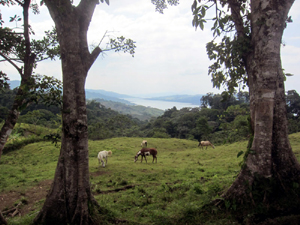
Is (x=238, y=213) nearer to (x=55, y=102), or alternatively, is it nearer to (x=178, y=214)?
(x=178, y=214)

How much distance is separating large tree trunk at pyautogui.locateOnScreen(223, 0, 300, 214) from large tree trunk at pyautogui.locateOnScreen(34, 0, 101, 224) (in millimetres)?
3088

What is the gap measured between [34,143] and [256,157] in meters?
25.2

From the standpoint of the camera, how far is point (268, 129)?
4.29 metres

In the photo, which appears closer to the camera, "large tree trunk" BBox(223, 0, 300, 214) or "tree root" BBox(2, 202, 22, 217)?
"large tree trunk" BBox(223, 0, 300, 214)

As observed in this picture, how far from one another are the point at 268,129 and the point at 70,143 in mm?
4113

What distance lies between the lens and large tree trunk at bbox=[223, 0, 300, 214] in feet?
14.0

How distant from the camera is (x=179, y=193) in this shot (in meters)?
6.49

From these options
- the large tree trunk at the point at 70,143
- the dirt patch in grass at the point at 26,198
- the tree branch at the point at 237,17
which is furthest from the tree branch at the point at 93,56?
the dirt patch in grass at the point at 26,198

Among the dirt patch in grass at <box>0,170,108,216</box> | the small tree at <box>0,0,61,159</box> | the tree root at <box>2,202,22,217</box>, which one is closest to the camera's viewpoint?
the small tree at <box>0,0,61,159</box>

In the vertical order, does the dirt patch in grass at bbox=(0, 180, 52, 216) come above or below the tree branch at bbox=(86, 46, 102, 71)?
below

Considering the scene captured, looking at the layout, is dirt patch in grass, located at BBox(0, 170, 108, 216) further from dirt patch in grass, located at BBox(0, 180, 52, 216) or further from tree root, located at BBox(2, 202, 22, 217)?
tree root, located at BBox(2, 202, 22, 217)

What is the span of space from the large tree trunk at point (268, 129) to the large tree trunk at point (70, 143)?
10.1 feet

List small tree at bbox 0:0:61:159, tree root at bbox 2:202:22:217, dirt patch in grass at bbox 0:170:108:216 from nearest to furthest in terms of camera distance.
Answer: small tree at bbox 0:0:61:159
tree root at bbox 2:202:22:217
dirt patch in grass at bbox 0:170:108:216

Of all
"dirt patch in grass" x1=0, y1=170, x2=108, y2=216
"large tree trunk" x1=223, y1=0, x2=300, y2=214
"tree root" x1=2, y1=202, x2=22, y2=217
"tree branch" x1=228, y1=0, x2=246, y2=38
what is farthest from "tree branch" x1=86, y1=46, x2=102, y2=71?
"tree root" x1=2, y1=202, x2=22, y2=217
